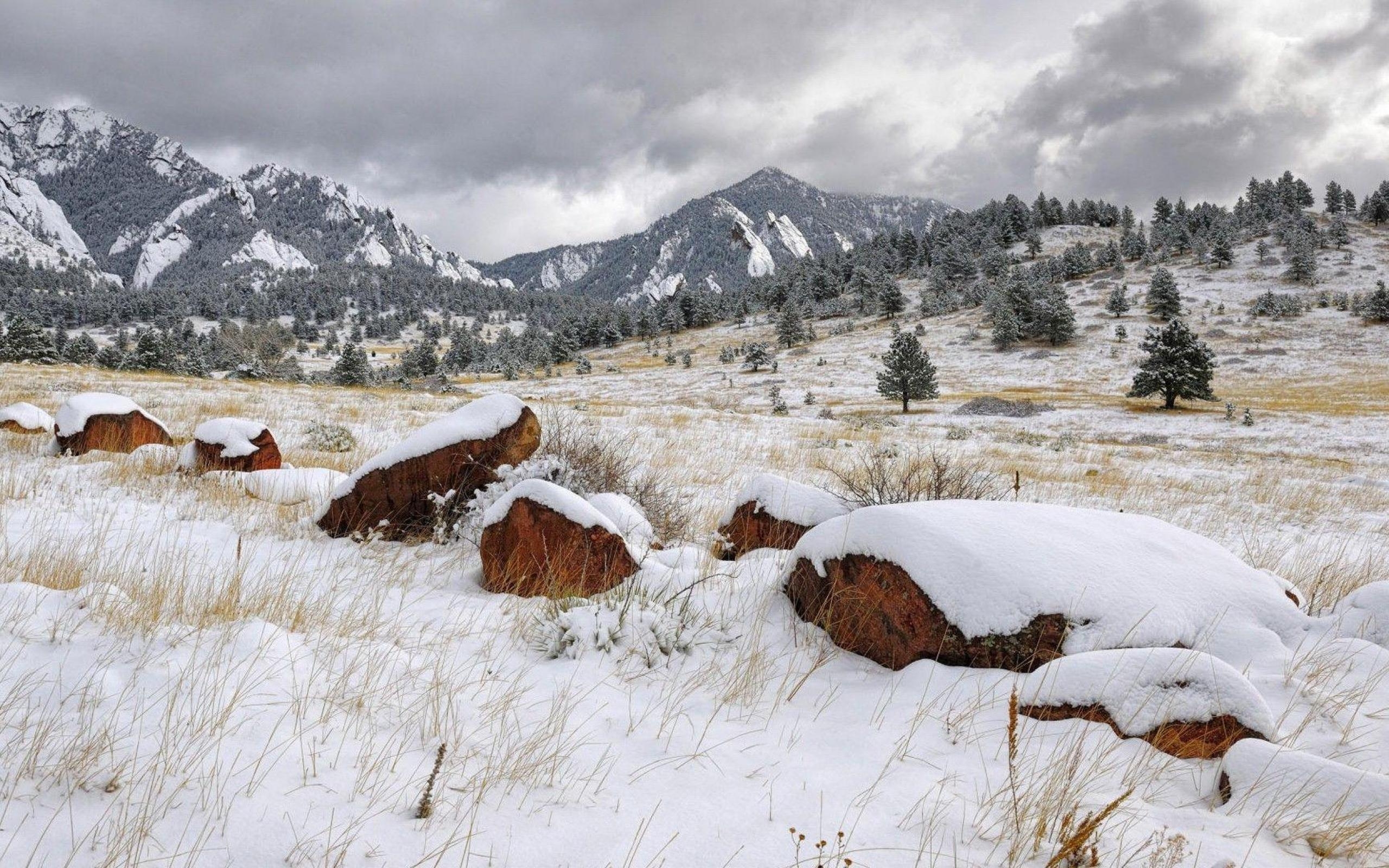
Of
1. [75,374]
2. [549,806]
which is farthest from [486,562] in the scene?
[75,374]

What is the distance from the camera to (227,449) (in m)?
6.75

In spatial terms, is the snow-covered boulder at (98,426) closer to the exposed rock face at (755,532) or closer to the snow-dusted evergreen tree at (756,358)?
the exposed rock face at (755,532)

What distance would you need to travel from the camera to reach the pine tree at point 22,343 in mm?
51656

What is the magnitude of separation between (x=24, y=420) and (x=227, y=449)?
442 centimetres

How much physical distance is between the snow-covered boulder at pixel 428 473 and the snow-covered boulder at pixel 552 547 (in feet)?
4.22

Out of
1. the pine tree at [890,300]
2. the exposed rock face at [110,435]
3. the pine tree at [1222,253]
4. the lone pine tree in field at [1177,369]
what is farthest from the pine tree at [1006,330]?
the exposed rock face at [110,435]

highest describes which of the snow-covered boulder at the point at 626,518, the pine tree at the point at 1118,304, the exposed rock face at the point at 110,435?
the pine tree at the point at 1118,304

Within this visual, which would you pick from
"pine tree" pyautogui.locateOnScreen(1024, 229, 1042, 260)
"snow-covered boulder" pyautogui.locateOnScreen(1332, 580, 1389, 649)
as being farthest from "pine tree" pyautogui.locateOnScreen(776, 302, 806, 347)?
"snow-covered boulder" pyautogui.locateOnScreen(1332, 580, 1389, 649)

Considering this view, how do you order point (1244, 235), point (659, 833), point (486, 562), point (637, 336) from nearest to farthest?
point (659, 833) < point (486, 562) < point (1244, 235) < point (637, 336)

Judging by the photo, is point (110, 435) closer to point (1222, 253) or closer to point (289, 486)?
point (289, 486)

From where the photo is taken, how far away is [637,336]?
109 m

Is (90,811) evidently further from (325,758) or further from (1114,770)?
(1114,770)

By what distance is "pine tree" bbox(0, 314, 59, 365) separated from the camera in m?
51.7

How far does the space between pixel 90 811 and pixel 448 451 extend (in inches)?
151
